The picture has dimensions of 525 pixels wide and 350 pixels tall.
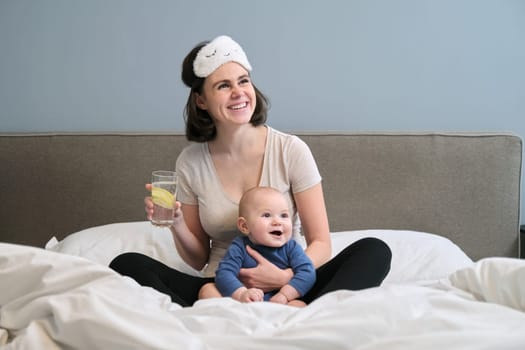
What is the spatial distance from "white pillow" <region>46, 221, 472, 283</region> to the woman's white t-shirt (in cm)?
28

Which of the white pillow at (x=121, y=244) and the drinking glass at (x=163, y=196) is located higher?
the drinking glass at (x=163, y=196)

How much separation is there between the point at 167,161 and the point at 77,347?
163 centimetres

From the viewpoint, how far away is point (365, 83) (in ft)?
10.2

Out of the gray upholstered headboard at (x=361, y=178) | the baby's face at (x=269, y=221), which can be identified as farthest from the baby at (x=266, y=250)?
the gray upholstered headboard at (x=361, y=178)

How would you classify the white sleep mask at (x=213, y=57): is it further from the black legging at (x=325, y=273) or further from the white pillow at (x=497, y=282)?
the white pillow at (x=497, y=282)

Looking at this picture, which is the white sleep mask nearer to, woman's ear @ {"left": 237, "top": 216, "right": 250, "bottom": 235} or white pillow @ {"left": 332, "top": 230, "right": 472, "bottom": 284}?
woman's ear @ {"left": 237, "top": 216, "right": 250, "bottom": 235}

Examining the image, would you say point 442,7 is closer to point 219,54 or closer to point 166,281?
point 219,54

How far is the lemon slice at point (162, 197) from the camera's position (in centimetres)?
196

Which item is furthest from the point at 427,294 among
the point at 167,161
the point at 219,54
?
the point at 167,161

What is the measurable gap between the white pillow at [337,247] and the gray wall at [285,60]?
22.8 inches

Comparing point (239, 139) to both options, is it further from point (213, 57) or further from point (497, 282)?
point (497, 282)

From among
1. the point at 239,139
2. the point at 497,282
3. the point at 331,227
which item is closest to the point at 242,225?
the point at 239,139

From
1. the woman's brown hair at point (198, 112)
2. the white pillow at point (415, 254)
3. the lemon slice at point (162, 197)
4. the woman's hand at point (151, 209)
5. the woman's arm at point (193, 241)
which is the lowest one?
the white pillow at point (415, 254)

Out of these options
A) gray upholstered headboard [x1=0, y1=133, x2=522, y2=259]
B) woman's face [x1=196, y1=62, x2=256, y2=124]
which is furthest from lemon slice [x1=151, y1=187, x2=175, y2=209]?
→ gray upholstered headboard [x1=0, y1=133, x2=522, y2=259]
